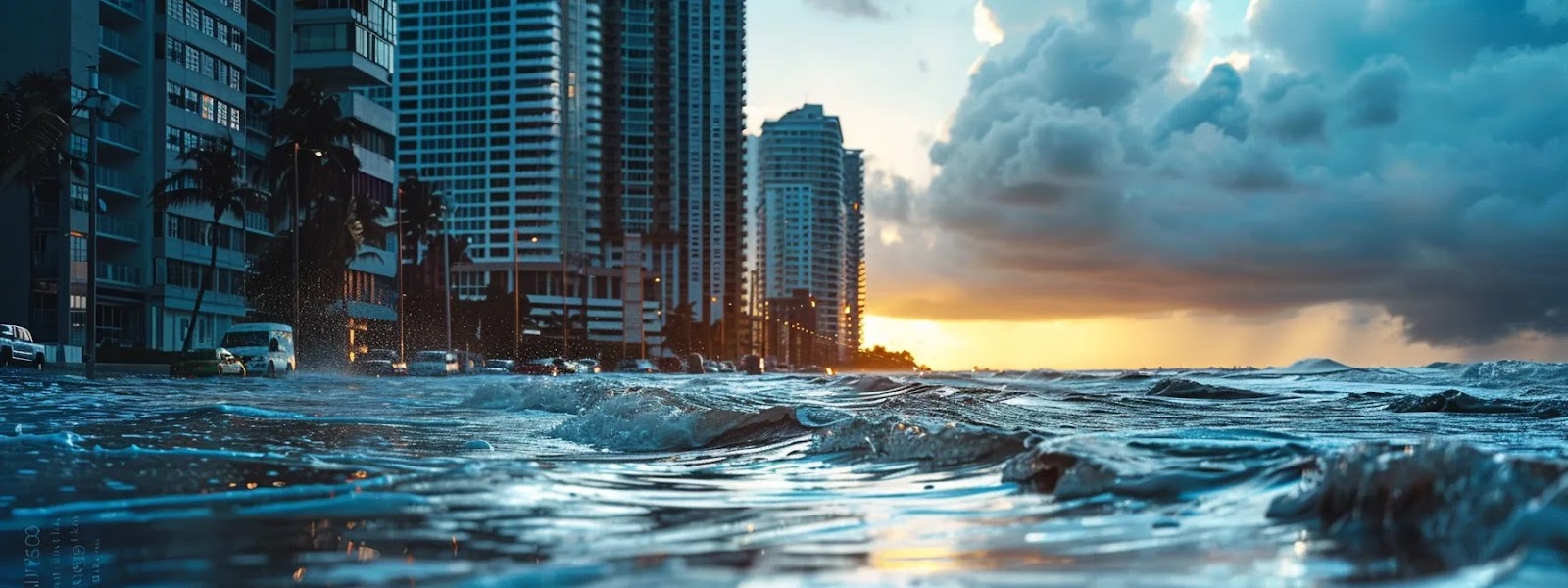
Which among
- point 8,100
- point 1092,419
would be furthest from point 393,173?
point 1092,419

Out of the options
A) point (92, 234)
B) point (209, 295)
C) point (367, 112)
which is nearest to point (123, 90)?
point (209, 295)

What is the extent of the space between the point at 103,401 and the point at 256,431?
9.52 m

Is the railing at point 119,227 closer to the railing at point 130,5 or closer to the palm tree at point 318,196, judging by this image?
the palm tree at point 318,196

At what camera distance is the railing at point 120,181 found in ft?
237

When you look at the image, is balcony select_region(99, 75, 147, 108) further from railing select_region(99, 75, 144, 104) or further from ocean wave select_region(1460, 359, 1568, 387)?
ocean wave select_region(1460, 359, 1568, 387)

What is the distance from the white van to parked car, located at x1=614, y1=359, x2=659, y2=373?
157 ft

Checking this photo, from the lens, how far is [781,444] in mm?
12969

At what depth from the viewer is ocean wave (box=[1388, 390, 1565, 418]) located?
2088 centimetres

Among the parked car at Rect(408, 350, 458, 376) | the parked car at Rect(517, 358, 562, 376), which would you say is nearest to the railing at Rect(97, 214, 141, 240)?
the parked car at Rect(408, 350, 458, 376)

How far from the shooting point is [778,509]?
7559 mm

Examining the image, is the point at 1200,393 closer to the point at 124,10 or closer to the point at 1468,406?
the point at 1468,406

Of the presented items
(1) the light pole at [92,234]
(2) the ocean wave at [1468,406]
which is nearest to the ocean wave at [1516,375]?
(2) the ocean wave at [1468,406]

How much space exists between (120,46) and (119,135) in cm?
474

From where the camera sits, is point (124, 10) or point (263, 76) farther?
point (263, 76)
